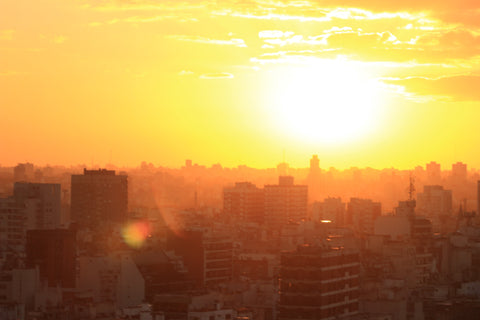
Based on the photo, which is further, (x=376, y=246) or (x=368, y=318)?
(x=376, y=246)

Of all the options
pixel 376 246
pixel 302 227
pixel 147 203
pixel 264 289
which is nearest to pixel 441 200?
pixel 147 203

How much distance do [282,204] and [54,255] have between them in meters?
77.8

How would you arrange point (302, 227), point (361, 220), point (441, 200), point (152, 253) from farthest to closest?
point (441, 200), point (361, 220), point (302, 227), point (152, 253)

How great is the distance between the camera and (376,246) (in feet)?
289

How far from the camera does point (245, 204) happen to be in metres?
145

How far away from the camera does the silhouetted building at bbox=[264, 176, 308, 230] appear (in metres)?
142

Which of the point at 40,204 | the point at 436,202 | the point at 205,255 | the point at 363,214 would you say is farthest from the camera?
the point at 436,202

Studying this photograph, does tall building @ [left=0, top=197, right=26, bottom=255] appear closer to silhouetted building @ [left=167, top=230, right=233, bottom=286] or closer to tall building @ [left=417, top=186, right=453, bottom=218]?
silhouetted building @ [left=167, top=230, right=233, bottom=286]

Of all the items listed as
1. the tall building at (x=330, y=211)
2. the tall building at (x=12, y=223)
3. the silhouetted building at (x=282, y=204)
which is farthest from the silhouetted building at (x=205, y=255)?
the tall building at (x=330, y=211)

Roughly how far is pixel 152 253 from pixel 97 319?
23766mm

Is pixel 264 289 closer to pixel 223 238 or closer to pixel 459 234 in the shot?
pixel 223 238

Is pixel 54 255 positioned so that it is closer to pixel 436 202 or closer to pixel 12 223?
pixel 12 223

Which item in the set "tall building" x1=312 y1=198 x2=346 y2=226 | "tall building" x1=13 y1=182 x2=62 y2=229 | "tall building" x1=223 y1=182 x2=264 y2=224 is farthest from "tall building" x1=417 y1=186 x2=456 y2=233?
"tall building" x1=13 y1=182 x2=62 y2=229

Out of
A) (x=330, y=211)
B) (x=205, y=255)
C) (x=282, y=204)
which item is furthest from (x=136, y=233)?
(x=330, y=211)
